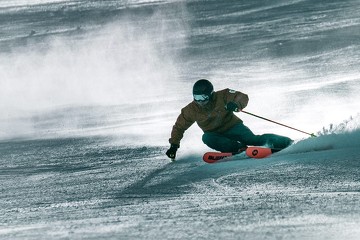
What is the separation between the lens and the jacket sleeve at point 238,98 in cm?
1027

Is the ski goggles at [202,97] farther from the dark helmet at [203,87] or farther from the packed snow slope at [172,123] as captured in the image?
the packed snow slope at [172,123]

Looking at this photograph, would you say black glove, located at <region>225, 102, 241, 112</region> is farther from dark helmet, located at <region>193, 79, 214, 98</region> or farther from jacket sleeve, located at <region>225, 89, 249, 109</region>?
dark helmet, located at <region>193, 79, 214, 98</region>

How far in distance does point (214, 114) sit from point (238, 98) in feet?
1.29

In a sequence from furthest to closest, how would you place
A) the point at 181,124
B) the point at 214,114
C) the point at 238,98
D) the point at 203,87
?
the point at 181,124 < the point at 214,114 < the point at 238,98 < the point at 203,87

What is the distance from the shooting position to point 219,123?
420 inches

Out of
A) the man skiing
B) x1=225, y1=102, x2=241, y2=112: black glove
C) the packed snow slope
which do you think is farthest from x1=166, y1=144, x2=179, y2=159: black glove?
x1=225, y1=102, x2=241, y2=112: black glove

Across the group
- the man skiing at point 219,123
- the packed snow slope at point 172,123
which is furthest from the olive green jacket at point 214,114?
the packed snow slope at point 172,123

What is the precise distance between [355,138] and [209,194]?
224cm

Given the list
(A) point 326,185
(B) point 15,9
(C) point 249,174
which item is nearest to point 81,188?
(C) point 249,174

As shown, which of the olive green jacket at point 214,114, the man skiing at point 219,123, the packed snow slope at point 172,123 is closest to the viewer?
the packed snow slope at point 172,123

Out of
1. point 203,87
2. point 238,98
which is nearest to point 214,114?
point 238,98

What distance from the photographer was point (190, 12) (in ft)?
119

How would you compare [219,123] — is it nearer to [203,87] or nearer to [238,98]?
[238,98]

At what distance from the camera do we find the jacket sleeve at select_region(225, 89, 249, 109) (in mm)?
10266
